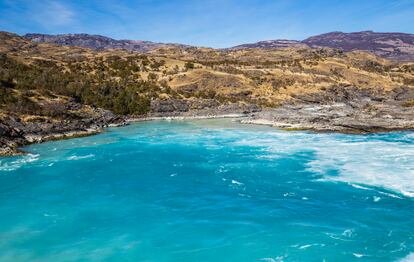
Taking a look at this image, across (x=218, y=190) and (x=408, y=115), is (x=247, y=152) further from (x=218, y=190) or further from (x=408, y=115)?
(x=408, y=115)

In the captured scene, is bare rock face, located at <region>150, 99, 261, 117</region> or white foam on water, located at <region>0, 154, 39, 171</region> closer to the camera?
white foam on water, located at <region>0, 154, 39, 171</region>

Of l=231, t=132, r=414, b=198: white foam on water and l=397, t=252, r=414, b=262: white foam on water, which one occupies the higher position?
l=231, t=132, r=414, b=198: white foam on water

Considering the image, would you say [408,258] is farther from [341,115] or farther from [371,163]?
[341,115]

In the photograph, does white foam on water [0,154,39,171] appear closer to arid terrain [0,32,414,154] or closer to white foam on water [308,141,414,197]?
arid terrain [0,32,414,154]

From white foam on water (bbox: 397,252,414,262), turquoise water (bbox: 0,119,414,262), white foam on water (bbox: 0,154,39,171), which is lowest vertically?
white foam on water (bbox: 397,252,414,262)

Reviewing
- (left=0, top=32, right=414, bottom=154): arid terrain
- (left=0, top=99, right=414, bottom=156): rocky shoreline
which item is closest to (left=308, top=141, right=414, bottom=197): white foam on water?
(left=0, top=99, right=414, bottom=156): rocky shoreline

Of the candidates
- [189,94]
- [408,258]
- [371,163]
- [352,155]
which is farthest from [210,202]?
[189,94]
